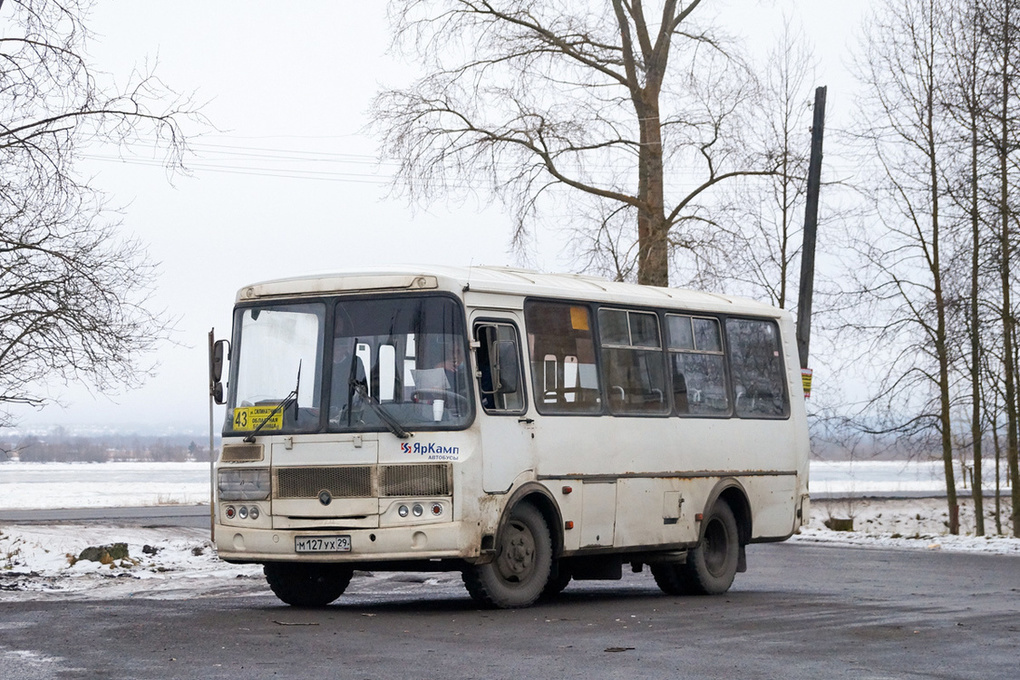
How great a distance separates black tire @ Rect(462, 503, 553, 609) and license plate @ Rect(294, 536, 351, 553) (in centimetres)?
107

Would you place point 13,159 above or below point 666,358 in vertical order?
above

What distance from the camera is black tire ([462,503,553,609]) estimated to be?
12.9 m

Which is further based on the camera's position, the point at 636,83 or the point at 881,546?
the point at 636,83

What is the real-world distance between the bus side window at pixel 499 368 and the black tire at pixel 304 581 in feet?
7.11

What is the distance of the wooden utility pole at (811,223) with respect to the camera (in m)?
28.6

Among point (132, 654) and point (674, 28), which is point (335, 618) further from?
point (674, 28)

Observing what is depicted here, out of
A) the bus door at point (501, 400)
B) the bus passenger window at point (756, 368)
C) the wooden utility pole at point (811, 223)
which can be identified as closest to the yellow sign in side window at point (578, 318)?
the bus door at point (501, 400)

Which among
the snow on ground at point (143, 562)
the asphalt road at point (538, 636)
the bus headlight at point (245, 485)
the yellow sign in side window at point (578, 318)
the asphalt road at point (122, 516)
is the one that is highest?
the yellow sign in side window at point (578, 318)

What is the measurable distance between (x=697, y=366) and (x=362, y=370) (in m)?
4.59

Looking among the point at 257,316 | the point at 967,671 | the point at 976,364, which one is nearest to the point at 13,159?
the point at 257,316

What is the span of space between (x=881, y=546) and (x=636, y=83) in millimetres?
10204

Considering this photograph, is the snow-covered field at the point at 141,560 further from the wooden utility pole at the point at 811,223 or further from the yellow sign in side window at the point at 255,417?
the wooden utility pole at the point at 811,223

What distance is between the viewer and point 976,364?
105 ft

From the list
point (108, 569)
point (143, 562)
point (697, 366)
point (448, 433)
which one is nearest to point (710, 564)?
point (697, 366)
